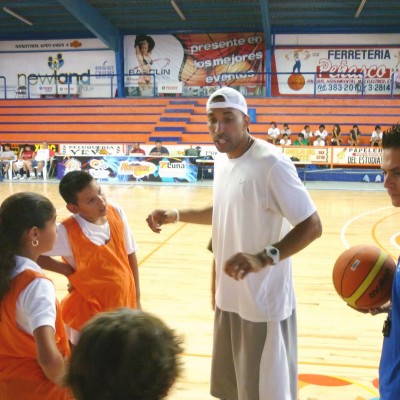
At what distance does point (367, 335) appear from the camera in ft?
12.8

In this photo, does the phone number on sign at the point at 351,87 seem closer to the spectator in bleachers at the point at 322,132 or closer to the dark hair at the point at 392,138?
the spectator in bleachers at the point at 322,132

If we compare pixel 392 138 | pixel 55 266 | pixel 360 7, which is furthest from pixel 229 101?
pixel 360 7

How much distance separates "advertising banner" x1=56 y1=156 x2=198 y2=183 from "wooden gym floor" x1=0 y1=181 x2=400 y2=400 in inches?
160

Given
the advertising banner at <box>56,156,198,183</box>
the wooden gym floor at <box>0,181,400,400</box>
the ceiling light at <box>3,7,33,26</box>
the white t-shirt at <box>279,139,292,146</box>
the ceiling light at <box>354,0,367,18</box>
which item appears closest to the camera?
the wooden gym floor at <box>0,181,400,400</box>

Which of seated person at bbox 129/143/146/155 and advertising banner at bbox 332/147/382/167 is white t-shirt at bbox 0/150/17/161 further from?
advertising banner at bbox 332/147/382/167

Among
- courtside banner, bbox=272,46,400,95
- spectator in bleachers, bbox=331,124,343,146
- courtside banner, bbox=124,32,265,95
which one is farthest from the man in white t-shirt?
courtside banner, bbox=124,32,265,95

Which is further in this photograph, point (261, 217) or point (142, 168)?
point (142, 168)

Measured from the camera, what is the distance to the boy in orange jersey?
2305 millimetres

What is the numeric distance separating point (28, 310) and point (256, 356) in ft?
3.25

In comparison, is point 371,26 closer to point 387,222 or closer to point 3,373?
point 387,222

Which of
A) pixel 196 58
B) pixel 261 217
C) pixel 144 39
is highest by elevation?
pixel 144 39

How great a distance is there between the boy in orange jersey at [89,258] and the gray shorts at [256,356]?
1.54 feet

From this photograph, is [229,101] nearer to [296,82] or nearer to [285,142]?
[285,142]

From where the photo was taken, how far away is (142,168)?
14.4m
